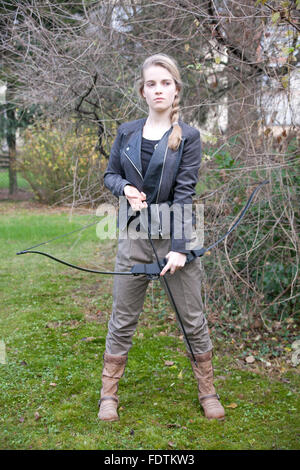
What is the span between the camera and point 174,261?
229 centimetres

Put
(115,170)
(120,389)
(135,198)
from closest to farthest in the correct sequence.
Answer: (135,198)
(115,170)
(120,389)

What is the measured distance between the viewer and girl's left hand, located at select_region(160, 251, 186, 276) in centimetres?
228

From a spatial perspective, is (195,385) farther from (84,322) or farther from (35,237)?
(35,237)

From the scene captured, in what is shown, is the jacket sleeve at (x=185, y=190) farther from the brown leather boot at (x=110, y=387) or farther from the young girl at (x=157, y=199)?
the brown leather boot at (x=110, y=387)

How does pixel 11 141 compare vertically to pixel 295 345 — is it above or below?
above

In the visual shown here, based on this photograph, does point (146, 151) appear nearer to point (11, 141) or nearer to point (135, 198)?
point (135, 198)

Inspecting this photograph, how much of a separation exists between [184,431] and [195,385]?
0.55 meters

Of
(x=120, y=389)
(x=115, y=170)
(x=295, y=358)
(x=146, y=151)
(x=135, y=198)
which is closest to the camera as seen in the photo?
(x=135, y=198)

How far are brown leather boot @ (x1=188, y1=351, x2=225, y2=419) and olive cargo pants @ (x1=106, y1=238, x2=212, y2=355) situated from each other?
11 centimetres

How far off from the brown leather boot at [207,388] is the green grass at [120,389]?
2.2 inches

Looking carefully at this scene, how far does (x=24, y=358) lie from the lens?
3.30m

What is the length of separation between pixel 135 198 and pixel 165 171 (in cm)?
20

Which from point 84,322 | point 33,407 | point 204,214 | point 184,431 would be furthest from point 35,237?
point 184,431

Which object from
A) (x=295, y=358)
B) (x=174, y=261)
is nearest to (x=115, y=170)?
(x=174, y=261)
